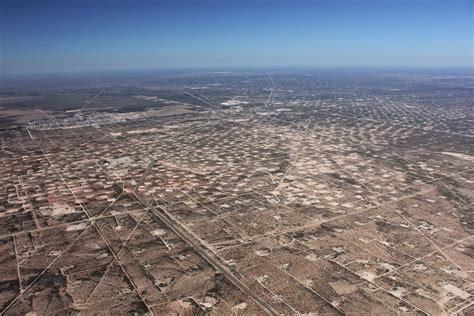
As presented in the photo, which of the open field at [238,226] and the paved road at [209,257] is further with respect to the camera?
the open field at [238,226]

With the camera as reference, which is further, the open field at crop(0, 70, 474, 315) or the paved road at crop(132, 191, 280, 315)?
the open field at crop(0, 70, 474, 315)

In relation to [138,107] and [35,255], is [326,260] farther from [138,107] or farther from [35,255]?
[138,107]

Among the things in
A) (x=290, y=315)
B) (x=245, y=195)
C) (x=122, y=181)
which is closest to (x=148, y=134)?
(x=122, y=181)

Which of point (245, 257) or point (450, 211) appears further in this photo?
point (450, 211)

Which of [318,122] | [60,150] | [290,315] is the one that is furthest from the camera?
[318,122]

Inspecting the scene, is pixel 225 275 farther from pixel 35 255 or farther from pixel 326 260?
pixel 35 255

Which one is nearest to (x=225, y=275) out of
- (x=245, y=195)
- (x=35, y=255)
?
(x=35, y=255)

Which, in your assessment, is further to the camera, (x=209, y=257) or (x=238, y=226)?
(x=238, y=226)

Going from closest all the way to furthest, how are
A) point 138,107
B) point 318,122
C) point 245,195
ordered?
1. point 245,195
2. point 318,122
3. point 138,107

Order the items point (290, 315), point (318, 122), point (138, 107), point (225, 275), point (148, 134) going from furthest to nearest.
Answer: point (138, 107)
point (318, 122)
point (148, 134)
point (225, 275)
point (290, 315)
